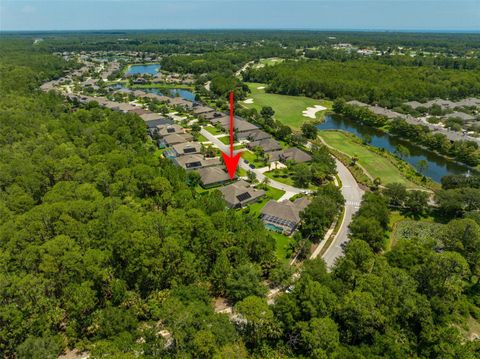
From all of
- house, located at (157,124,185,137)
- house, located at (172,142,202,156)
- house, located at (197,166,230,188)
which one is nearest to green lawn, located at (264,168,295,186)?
house, located at (197,166,230,188)

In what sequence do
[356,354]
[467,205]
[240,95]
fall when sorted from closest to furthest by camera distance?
[356,354], [467,205], [240,95]

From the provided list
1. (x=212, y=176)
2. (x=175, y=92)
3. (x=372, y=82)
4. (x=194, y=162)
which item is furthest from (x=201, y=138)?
(x=372, y=82)

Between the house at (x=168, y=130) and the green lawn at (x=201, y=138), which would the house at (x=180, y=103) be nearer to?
the house at (x=168, y=130)

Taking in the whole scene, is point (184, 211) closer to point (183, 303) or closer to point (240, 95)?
point (183, 303)

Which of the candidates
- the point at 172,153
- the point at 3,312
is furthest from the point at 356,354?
the point at 172,153

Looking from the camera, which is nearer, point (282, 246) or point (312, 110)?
point (282, 246)

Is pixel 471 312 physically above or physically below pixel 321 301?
below

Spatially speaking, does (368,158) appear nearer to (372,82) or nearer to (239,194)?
(239,194)
